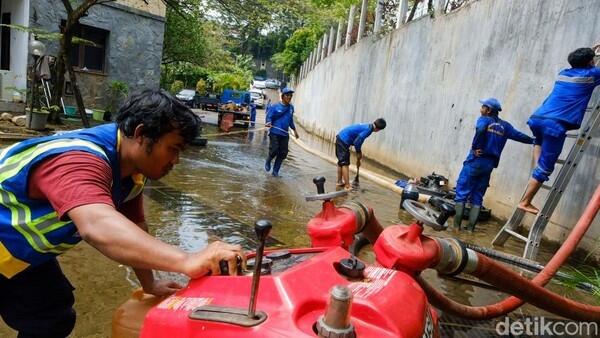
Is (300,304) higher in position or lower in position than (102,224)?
lower

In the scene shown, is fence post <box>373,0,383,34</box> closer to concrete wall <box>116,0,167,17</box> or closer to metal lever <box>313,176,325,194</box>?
concrete wall <box>116,0,167,17</box>

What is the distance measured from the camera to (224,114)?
1677 centimetres

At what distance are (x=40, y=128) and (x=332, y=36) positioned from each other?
16.7m

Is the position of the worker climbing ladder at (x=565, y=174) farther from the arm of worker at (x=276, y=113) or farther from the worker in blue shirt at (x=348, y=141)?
the arm of worker at (x=276, y=113)

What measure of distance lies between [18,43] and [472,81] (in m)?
11.2

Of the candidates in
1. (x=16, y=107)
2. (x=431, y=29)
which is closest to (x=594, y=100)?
(x=431, y=29)

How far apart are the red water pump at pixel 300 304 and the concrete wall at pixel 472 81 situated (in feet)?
14.8

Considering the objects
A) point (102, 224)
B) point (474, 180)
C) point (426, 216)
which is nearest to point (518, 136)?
point (474, 180)

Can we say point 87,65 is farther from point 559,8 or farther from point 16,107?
point 559,8

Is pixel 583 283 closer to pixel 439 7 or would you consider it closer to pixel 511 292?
pixel 511 292

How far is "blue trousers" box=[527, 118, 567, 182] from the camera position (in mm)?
4625

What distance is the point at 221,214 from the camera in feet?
17.7

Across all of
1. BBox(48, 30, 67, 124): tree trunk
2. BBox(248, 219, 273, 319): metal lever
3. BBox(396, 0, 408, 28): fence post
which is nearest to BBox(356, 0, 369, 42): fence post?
BBox(396, 0, 408, 28): fence post

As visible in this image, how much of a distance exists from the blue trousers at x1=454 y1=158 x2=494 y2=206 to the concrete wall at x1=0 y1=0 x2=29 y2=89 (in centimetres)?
1115
